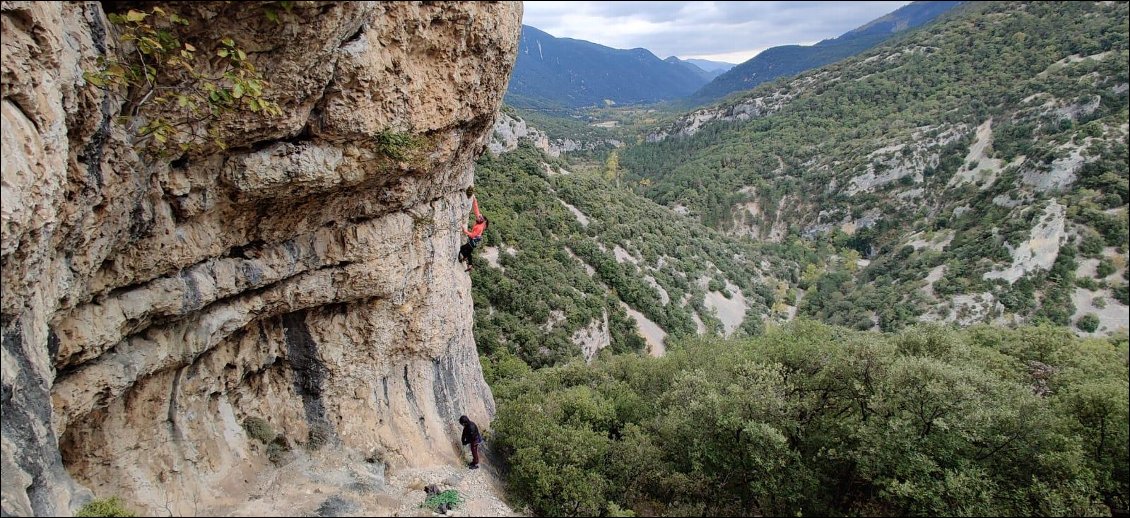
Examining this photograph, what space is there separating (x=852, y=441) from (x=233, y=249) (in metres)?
16.6

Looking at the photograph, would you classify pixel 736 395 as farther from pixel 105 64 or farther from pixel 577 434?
pixel 105 64

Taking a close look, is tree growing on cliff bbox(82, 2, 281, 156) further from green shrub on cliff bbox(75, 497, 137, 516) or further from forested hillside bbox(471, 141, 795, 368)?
forested hillside bbox(471, 141, 795, 368)

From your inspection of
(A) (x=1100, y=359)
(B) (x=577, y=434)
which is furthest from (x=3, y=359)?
(A) (x=1100, y=359)

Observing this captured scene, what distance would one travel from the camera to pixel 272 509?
32.9 ft

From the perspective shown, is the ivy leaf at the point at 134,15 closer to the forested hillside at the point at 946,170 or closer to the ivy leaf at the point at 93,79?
the ivy leaf at the point at 93,79

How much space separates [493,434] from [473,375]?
8.23ft

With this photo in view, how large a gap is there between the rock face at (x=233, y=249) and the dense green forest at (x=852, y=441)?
5.24m

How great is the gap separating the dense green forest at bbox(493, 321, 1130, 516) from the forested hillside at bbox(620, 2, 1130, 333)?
1853 inches

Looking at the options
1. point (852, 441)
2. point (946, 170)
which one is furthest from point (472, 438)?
point (946, 170)

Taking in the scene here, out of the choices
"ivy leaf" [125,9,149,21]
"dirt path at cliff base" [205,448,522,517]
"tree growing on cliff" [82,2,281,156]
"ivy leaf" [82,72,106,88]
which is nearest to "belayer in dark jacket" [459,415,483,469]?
"dirt path at cliff base" [205,448,522,517]

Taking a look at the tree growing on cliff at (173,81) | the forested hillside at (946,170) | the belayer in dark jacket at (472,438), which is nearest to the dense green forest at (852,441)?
the belayer in dark jacket at (472,438)

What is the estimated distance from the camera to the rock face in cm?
605

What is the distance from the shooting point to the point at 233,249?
10.3 meters

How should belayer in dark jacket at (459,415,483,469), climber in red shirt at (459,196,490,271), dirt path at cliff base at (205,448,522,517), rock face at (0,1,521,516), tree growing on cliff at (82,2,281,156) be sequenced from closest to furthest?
rock face at (0,1,521,516), tree growing on cliff at (82,2,281,156), dirt path at cliff base at (205,448,522,517), belayer in dark jacket at (459,415,483,469), climber in red shirt at (459,196,490,271)
